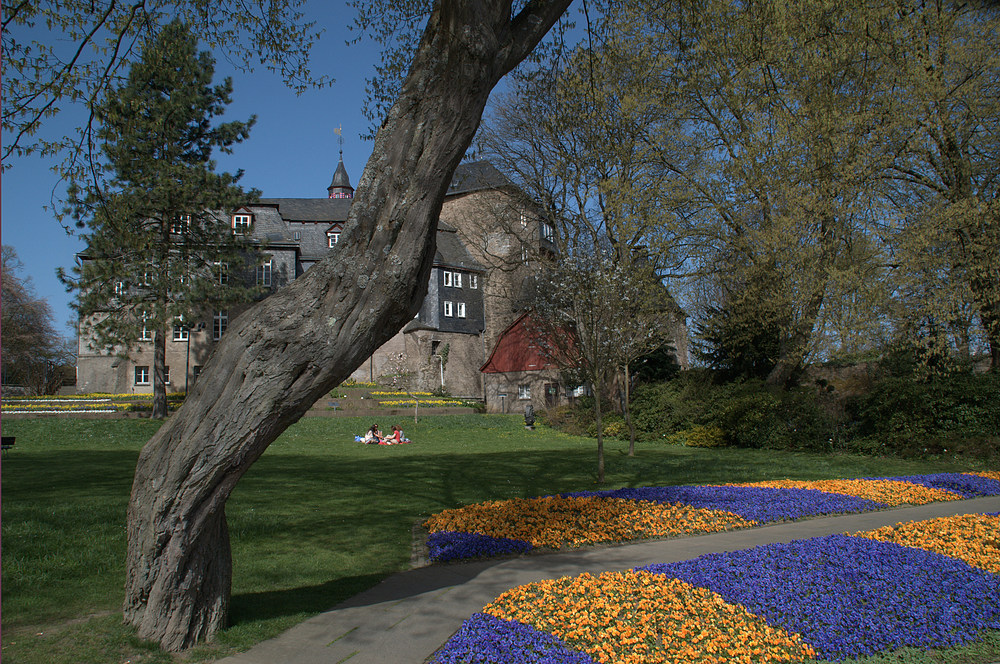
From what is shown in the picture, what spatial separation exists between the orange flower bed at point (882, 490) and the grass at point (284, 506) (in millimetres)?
1989

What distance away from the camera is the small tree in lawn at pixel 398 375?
48.9 meters

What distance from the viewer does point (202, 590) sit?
459cm

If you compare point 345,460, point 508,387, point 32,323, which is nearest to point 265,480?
point 345,460

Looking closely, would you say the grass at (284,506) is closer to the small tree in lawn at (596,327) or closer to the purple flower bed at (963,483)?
the small tree in lawn at (596,327)

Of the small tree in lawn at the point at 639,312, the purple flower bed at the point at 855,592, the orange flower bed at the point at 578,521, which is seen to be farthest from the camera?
the small tree in lawn at the point at 639,312

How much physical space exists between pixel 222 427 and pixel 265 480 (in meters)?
8.45

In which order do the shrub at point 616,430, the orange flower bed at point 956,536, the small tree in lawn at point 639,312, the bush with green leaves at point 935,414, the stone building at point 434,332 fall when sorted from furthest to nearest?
the stone building at point 434,332 → the shrub at point 616,430 → the small tree in lawn at point 639,312 → the bush with green leaves at point 935,414 → the orange flower bed at point 956,536

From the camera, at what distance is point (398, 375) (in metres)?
49.6

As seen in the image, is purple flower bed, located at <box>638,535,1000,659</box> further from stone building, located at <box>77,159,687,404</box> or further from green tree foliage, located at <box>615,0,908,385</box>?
stone building, located at <box>77,159,687,404</box>

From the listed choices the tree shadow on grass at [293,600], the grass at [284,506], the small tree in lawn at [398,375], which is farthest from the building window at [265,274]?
the tree shadow on grass at [293,600]

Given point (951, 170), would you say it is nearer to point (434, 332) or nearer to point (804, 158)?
point (804, 158)

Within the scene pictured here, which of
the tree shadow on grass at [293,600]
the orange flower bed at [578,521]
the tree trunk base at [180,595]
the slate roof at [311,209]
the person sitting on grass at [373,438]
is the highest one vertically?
the slate roof at [311,209]

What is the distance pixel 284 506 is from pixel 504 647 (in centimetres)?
624

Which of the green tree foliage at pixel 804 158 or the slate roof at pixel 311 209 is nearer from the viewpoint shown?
the green tree foliage at pixel 804 158
